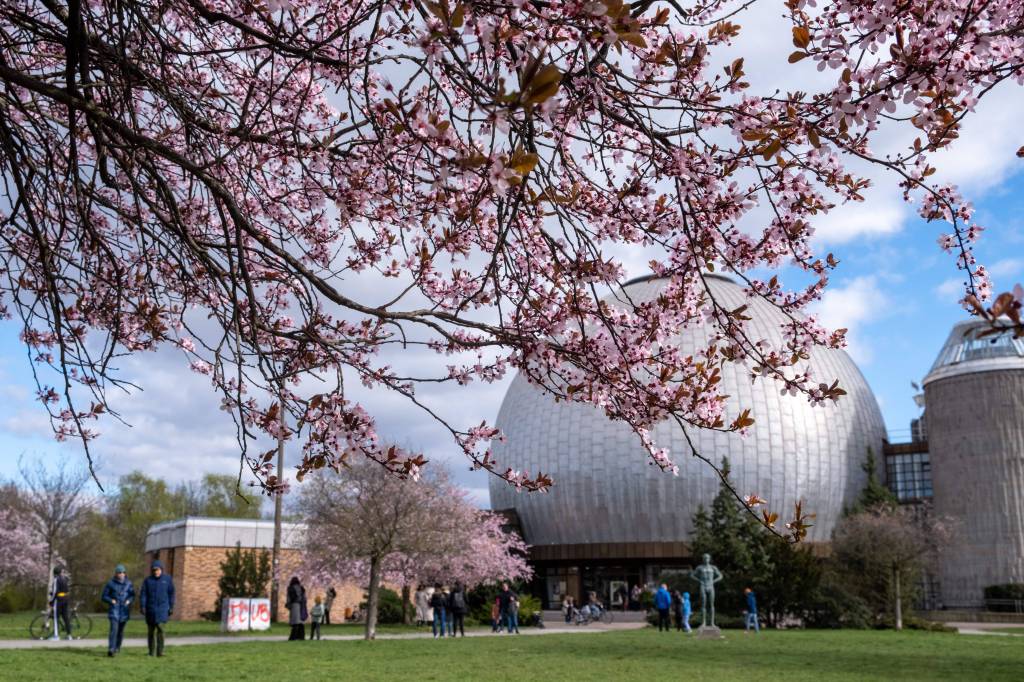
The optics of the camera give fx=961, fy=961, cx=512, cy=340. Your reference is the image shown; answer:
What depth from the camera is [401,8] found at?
4625 millimetres

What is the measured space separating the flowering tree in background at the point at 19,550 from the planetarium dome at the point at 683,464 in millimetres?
24415

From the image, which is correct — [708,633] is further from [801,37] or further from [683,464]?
[683,464]

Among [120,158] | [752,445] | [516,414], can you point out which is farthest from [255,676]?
[516,414]

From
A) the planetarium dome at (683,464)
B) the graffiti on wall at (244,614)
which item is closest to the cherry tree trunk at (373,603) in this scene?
the graffiti on wall at (244,614)

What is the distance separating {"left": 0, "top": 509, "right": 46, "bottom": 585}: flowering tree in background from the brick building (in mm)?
8416

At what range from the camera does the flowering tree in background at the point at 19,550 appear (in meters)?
45.3

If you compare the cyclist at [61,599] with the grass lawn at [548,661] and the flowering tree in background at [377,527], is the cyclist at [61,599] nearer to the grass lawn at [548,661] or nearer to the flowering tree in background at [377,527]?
the grass lawn at [548,661]

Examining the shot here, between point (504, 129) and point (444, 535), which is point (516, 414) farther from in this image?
point (504, 129)

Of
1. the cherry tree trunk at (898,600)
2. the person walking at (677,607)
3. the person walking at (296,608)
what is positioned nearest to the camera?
the person walking at (296,608)

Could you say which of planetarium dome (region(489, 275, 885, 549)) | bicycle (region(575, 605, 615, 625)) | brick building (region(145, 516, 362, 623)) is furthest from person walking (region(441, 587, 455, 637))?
planetarium dome (region(489, 275, 885, 549))

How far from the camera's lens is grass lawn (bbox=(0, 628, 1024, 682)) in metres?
→ 13.0

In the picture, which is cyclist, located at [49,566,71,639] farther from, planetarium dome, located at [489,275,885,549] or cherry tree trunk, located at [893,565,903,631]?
planetarium dome, located at [489,275,885,549]

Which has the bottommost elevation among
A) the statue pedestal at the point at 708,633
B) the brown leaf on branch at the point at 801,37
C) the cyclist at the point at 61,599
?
the statue pedestal at the point at 708,633

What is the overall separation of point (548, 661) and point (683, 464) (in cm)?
3485
